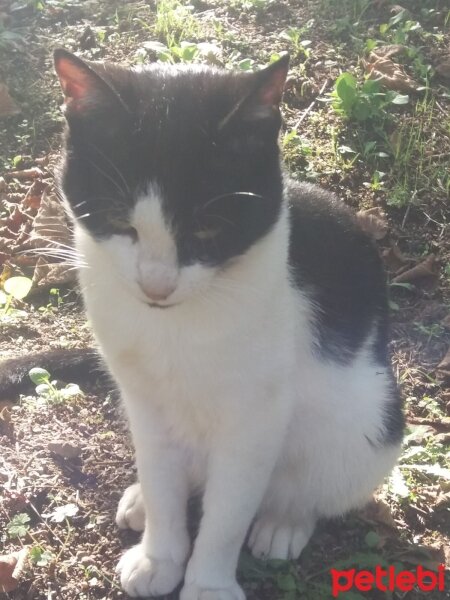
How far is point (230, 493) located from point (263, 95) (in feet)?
2.76

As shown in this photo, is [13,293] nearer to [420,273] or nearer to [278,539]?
[278,539]

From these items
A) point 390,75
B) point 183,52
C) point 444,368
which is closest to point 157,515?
point 444,368

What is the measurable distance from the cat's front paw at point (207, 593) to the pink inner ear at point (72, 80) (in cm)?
111

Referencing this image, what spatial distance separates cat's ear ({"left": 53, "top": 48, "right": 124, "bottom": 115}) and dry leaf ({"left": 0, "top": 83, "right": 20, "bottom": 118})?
6.99 ft

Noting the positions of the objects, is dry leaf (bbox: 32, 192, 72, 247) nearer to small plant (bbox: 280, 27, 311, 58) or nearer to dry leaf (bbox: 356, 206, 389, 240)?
dry leaf (bbox: 356, 206, 389, 240)

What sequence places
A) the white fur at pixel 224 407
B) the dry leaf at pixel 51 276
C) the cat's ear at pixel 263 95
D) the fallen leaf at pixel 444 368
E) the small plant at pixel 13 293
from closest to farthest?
the cat's ear at pixel 263 95 < the white fur at pixel 224 407 < the fallen leaf at pixel 444 368 < the small plant at pixel 13 293 < the dry leaf at pixel 51 276

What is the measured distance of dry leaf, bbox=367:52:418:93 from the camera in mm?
3436

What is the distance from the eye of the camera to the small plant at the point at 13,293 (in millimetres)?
2697

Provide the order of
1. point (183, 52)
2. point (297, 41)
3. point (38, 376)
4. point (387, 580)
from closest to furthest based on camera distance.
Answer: point (387, 580) < point (38, 376) < point (183, 52) < point (297, 41)

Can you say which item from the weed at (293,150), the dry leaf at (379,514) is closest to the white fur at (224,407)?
the dry leaf at (379,514)

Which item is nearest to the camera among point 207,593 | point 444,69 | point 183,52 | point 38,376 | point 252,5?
point 207,593

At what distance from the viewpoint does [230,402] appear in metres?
1.60

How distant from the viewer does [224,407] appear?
161 centimetres

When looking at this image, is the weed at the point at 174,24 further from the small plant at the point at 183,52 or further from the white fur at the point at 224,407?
the white fur at the point at 224,407
